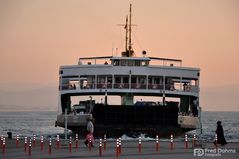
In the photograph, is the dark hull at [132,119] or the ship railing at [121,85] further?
the ship railing at [121,85]

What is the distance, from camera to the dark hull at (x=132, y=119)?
55.1 metres

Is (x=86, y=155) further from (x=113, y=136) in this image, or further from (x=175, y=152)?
(x=113, y=136)

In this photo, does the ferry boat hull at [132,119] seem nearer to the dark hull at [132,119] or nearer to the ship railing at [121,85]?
the dark hull at [132,119]

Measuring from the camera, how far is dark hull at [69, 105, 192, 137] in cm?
5512

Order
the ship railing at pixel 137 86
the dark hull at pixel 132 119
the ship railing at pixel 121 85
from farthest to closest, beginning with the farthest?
the ship railing at pixel 137 86 < the ship railing at pixel 121 85 < the dark hull at pixel 132 119

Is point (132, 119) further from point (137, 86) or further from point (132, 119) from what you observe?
point (137, 86)

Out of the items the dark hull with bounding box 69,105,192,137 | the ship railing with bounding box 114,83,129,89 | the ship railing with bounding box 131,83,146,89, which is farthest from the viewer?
the ship railing with bounding box 131,83,146,89

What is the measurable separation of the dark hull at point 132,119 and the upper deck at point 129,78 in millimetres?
3265

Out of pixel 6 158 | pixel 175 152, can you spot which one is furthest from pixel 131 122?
pixel 6 158

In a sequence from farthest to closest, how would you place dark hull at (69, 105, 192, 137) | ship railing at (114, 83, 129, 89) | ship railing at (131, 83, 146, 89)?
ship railing at (131, 83, 146, 89), ship railing at (114, 83, 129, 89), dark hull at (69, 105, 192, 137)

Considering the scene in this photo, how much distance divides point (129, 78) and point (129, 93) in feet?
7.81

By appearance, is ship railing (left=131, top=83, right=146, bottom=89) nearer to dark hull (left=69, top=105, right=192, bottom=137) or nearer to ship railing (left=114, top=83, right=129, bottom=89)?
ship railing (left=114, top=83, right=129, bottom=89)

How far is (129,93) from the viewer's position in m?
60.3

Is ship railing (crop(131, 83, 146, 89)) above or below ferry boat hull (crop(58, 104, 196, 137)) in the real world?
above
